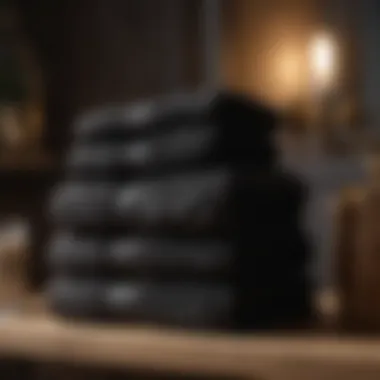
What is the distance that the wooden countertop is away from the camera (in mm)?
688

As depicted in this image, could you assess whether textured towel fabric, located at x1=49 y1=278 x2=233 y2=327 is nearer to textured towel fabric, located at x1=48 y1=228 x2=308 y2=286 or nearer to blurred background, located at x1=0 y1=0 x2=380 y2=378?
textured towel fabric, located at x1=48 y1=228 x2=308 y2=286

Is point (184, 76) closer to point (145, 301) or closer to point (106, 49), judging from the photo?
point (106, 49)

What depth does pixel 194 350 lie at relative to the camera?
0.75 meters

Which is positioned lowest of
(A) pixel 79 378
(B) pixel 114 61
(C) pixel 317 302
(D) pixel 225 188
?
(A) pixel 79 378

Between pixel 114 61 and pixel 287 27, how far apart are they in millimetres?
232

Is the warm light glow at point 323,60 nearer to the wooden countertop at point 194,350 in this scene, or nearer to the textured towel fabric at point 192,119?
the textured towel fabric at point 192,119

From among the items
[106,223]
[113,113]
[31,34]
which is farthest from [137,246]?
[31,34]

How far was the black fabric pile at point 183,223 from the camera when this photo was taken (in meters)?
0.78

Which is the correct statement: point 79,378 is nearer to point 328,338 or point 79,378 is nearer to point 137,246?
point 137,246

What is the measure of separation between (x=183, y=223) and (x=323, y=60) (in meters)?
0.25

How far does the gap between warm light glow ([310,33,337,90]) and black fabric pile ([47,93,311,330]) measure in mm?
78

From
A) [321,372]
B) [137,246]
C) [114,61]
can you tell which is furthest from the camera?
[114,61]

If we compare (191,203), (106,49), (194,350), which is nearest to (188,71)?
(106,49)

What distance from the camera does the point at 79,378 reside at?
107 centimetres
